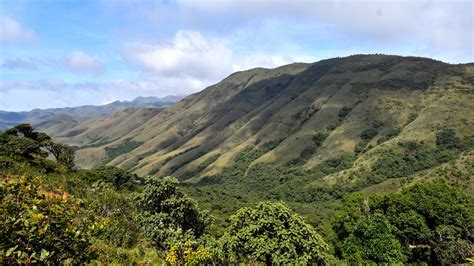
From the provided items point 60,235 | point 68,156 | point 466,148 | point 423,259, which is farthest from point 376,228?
point 466,148

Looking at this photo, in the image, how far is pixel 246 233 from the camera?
2314 cm

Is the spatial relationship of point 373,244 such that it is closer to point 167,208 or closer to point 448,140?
point 167,208

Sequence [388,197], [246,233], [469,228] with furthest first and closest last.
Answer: [388,197] < [469,228] < [246,233]

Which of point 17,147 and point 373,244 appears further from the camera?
point 17,147

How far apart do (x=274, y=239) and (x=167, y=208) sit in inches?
515

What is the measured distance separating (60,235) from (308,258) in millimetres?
17496

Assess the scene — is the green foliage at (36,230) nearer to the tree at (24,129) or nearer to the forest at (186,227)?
the forest at (186,227)

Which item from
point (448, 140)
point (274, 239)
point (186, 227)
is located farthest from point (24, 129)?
point (448, 140)

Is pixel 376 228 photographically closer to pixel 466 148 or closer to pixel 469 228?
pixel 469 228

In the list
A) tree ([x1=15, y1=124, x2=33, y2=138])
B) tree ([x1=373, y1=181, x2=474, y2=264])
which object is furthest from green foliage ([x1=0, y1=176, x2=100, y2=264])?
tree ([x1=15, y1=124, x2=33, y2=138])

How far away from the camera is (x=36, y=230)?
7.13 metres

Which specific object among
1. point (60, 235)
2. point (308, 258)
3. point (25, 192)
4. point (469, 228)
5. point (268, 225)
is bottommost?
point (469, 228)

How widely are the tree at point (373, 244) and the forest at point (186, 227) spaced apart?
0.12 m

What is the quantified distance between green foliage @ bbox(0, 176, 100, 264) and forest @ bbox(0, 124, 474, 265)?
22 millimetres
